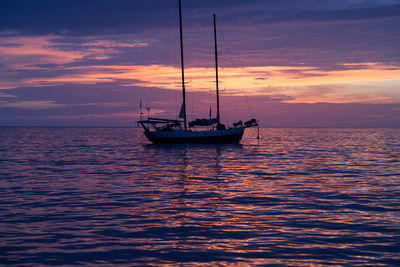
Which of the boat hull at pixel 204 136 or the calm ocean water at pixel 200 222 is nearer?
the calm ocean water at pixel 200 222

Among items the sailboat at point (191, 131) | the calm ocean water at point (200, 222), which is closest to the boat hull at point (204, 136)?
the sailboat at point (191, 131)

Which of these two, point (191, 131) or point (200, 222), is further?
point (191, 131)

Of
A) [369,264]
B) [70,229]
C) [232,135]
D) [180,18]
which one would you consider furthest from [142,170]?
[180,18]

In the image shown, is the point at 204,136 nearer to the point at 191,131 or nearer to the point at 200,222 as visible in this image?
the point at 191,131

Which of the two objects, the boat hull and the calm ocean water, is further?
the boat hull

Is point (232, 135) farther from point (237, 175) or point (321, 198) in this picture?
point (321, 198)

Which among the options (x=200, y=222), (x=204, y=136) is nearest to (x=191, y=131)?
(x=204, y=136)

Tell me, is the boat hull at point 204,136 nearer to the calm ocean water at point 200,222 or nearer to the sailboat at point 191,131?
the sailboat at point 191,131

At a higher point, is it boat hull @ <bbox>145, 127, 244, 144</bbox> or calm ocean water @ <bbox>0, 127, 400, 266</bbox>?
boat hull @ <bbox>145, 127, 244, 144</bbox>

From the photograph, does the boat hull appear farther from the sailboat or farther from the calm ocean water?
the calm ocean water

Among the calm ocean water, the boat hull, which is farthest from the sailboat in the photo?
the calm ocean water

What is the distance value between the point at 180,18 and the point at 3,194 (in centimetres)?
5371

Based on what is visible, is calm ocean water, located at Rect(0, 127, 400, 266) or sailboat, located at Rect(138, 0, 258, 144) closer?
calm ocean water, located at Rect(0, 127, 400, 266)

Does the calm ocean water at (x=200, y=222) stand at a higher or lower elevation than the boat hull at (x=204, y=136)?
lower
